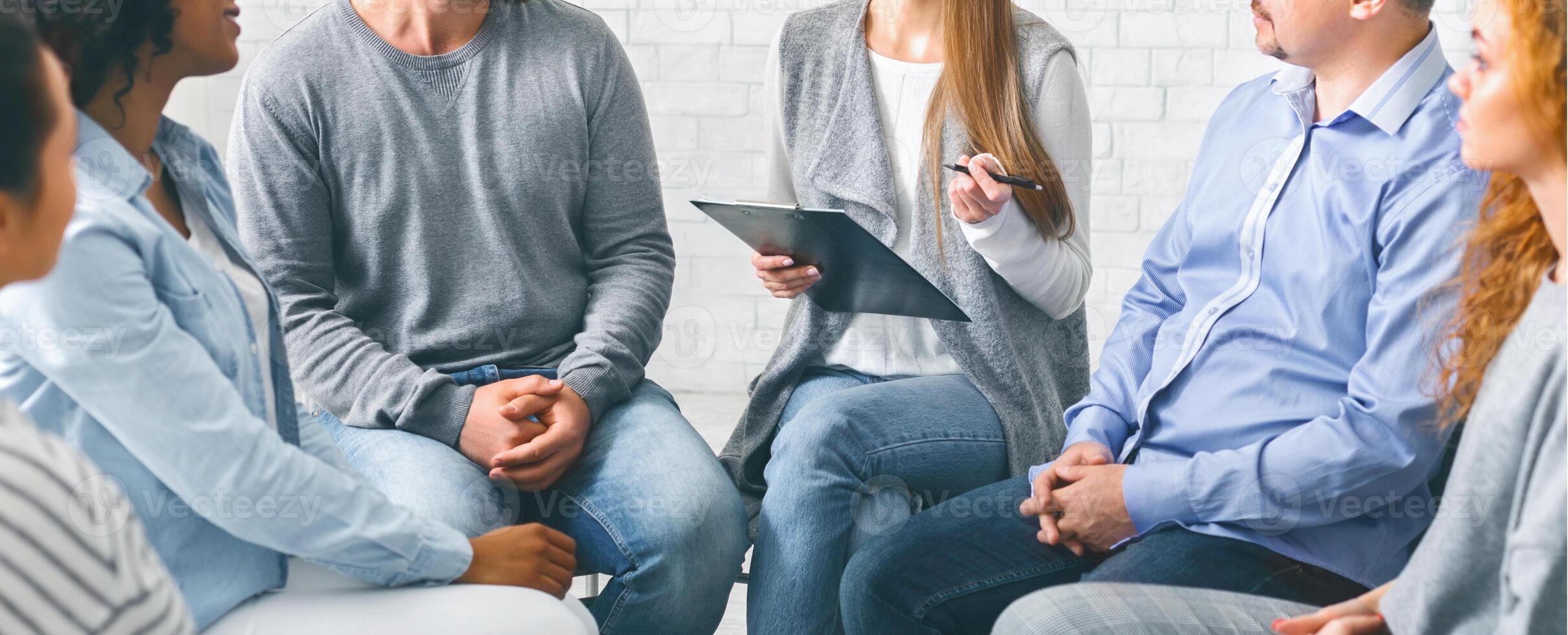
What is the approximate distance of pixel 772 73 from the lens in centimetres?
157

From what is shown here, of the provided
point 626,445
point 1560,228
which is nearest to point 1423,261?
point 1560,228

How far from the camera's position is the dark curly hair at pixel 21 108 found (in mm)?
586

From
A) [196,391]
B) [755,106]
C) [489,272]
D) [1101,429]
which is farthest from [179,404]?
[755,106]

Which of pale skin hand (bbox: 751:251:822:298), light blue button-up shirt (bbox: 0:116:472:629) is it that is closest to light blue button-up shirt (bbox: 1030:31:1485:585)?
pale skin hand (bbox: 751:251:822:298)

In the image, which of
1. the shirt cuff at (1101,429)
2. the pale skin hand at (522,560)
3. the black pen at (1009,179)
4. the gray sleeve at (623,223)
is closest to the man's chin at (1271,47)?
the black pen at (1009,179)

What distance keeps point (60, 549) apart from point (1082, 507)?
89 centimetres

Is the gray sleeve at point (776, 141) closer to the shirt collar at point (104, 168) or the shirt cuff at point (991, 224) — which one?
the shirt cuff at point (991, 224)

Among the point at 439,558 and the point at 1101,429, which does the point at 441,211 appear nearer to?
the point at 439,558

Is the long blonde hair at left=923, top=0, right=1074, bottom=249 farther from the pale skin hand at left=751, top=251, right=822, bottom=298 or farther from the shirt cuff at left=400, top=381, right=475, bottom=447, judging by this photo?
the shirt cuff at left=400, top=381, right=475, bottom=447

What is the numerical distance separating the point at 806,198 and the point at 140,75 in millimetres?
797

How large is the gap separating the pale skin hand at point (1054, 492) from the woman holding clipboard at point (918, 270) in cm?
14

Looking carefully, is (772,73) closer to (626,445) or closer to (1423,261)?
(626,445)

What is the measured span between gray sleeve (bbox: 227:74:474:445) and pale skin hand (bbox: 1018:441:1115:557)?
633 millimetres

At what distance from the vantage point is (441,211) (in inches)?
55.4
